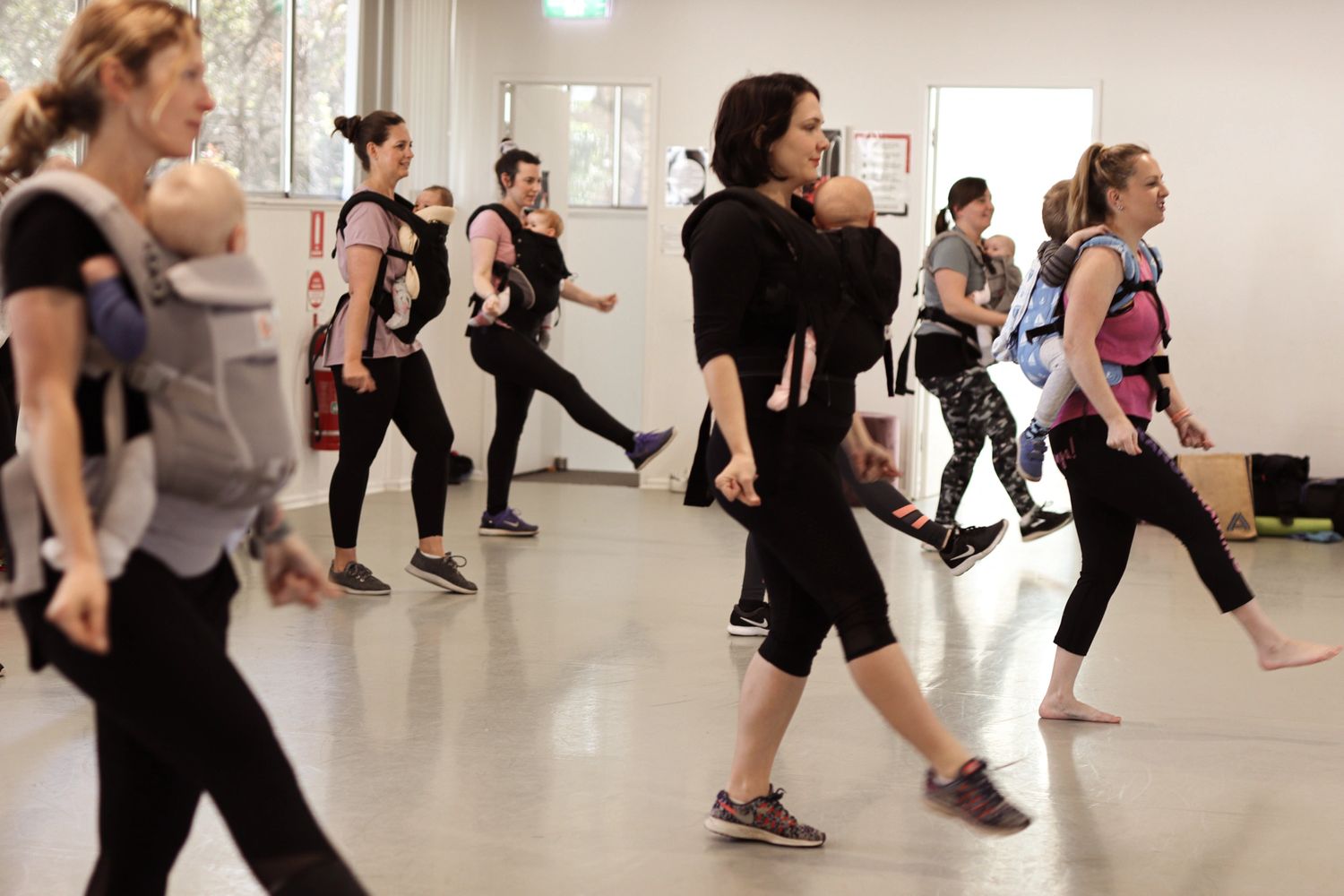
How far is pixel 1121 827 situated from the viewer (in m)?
3.00

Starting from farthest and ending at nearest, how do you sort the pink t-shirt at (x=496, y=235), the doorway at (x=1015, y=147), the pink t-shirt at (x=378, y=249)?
the doorway at (x=1015, y=147) → the pink t-shirt at (x=496, y=235) → the pink t-shirt at (x=378, y=249)

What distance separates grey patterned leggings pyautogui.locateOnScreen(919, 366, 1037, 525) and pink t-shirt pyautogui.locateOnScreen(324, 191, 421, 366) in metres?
2.43

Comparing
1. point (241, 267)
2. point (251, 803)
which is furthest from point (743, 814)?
point (241, 267)

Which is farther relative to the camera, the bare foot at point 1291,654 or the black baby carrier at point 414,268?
the black baby carrier at point 414,268

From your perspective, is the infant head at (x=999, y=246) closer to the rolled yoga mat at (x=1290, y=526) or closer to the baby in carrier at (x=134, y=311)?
the rolled yoga mat at (x=1290, y=526)

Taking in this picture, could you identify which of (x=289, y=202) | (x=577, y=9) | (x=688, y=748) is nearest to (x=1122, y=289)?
(x=688, y=748)

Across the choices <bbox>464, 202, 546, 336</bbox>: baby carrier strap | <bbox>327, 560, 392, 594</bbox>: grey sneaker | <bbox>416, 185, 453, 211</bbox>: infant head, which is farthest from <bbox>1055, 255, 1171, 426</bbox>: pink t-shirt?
<bbox>416, 185, 453, 211</bbox>: infant head

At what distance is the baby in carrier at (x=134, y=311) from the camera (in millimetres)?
1554

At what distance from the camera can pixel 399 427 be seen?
524 centimetres

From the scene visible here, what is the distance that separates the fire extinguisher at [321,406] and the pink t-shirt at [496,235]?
155 cm

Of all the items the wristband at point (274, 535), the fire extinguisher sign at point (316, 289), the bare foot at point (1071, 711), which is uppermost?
the fire extinguisher sign at point (316, 289)

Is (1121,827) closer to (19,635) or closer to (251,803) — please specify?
(251,803)

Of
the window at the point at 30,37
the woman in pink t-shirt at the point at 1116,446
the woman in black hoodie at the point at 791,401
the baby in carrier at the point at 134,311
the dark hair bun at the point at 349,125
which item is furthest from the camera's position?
the window at the point at 30,37

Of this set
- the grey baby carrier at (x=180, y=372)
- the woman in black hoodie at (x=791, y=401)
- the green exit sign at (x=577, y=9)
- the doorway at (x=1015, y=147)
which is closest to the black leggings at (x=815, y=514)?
the woman in black hoodie at (x=791, y=401)
